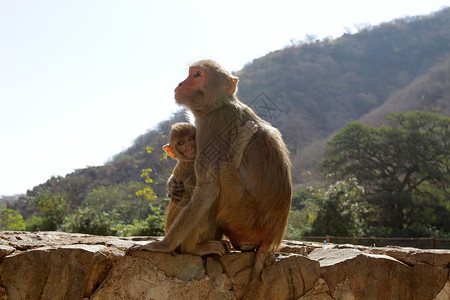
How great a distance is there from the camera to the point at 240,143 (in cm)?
288

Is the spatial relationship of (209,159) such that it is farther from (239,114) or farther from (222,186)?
(239,114)

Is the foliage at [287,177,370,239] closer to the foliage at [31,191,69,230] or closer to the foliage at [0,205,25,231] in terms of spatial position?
the foliage at [31,191,69,230]

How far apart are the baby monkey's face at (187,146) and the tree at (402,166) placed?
1609 centimetres

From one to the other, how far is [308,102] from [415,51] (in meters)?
14.9

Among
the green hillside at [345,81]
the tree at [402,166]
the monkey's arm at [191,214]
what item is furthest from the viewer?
the green hillside at [345,81]

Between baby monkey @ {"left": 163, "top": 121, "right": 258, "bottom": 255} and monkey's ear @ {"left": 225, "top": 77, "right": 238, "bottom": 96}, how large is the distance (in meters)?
0.30

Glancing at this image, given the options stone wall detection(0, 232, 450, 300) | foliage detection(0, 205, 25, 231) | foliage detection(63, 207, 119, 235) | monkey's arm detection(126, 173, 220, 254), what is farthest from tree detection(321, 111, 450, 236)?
monkey's arm detection(126, 173, 220, 254)

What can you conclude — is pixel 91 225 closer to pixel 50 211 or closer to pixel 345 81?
pixel 50 211

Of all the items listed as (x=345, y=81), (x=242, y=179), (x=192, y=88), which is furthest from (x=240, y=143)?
(x=345, y=81)

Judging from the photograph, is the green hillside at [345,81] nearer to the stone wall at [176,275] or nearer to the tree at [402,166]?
the tree at [402,166]

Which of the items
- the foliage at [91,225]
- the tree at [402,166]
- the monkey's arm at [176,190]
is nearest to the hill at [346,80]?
the tree at [402,166]

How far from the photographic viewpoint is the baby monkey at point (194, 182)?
111 inches

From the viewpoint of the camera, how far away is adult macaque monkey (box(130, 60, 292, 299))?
2.76 m

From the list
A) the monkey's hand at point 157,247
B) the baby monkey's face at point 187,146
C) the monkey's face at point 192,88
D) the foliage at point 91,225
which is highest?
the monkey's face at point 192,88
